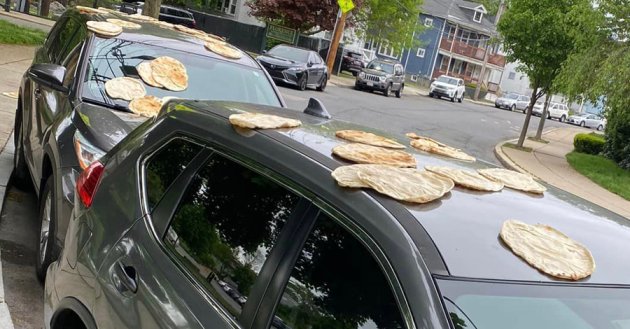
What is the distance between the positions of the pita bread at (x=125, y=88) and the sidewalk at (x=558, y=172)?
7941mm

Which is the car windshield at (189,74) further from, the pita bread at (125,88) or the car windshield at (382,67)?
the car windshield at (382,67)

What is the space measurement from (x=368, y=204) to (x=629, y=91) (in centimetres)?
1628

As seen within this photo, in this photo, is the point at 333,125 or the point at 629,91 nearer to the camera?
the point at 333,125

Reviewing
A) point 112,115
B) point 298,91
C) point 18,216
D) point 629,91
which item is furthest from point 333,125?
point 298,91

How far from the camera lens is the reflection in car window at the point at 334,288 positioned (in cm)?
185

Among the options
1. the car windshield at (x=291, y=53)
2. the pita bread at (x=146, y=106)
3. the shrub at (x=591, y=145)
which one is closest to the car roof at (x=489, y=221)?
the pita bread at (x=146, y=106)

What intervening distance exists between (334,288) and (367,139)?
3.42ft

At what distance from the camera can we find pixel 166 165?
2846 millimetres

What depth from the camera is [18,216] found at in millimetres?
5766

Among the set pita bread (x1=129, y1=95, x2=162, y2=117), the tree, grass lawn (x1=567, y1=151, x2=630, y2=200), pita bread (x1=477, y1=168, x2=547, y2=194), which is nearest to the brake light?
pita bread (x1=477, y1=168, x2=547, y2=194)

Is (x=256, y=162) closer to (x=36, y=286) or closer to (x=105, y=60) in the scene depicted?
(x=36, y=286)

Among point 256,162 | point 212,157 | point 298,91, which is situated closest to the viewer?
point 256,162

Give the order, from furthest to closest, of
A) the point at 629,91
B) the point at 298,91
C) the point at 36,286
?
the point at 298,91 < the point at 629,91 < the point at 36,286

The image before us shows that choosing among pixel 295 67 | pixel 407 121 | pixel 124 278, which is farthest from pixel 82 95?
pixel 295 67
